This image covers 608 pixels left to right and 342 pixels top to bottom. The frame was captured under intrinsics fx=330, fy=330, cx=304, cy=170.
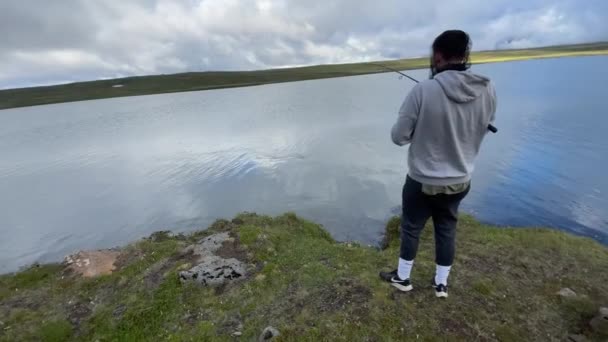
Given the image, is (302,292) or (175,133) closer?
(302,292)

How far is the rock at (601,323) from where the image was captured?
17.0 feet

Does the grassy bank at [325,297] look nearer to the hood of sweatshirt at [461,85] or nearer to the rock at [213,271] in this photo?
the rock at [213,271]

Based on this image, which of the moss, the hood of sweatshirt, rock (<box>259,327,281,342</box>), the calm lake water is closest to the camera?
the hood of sweatshirt

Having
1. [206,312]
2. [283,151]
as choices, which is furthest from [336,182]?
[206,312]

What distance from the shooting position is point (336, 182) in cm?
2003

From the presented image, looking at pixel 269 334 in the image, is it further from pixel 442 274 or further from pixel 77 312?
pixel 77 312

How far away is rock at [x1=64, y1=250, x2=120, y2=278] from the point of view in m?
8.68

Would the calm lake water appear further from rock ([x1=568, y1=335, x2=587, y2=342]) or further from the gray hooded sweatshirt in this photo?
the gray hooded sweatshirt

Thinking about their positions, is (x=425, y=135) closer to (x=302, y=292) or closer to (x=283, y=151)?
(x=302, y=292)

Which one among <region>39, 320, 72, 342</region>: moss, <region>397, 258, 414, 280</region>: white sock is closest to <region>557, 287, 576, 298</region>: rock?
<region>397, 258, 414, 280</region>: white sock

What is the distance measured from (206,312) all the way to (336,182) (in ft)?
46.8

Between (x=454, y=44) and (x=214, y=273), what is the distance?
6.56 metres

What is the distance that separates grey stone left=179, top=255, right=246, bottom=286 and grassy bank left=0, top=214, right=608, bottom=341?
0.69 ft

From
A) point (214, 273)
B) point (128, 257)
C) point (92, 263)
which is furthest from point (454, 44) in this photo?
point (92, 263)
